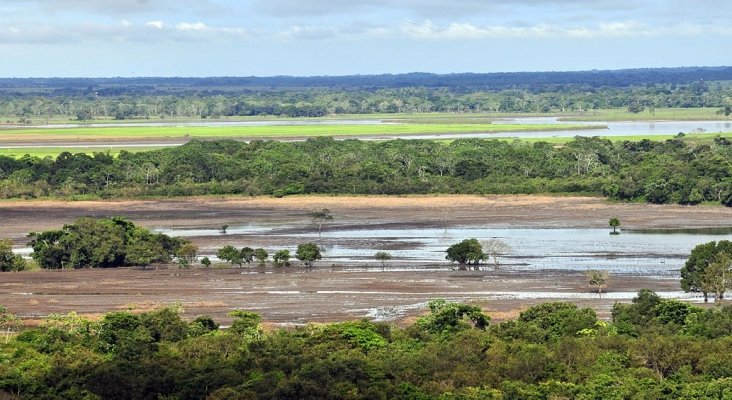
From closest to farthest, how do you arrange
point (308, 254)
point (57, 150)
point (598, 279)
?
point (598, 279)
point (308, 254)
point (57, 150)

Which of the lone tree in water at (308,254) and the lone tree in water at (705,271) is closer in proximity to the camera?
the lone tree in water at (705,271)

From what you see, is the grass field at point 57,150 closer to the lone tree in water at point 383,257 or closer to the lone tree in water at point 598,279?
the lone tree in water at point 383,257

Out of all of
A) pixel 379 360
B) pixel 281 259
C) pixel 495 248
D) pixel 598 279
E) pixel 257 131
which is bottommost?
pixel 257 131

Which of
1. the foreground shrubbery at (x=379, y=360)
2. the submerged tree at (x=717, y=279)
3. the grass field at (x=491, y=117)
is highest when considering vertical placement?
the foreground shrubbery at (x=379, y=360)

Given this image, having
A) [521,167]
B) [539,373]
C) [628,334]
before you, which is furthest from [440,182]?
[539,373]

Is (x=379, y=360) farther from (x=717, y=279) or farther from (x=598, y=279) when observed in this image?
(x=598, y=279)

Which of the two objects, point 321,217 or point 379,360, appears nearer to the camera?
point 379,360

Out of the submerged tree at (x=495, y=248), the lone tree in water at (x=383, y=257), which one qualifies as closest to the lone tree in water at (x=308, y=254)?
the lone tree in water at (x=383, y=257)

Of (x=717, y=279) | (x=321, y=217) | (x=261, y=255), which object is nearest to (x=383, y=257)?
(x=261, y=255)
